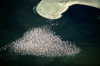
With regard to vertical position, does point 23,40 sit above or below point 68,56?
above

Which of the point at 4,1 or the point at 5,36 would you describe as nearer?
the point at 5,36

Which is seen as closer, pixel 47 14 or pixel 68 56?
pixel 68 56

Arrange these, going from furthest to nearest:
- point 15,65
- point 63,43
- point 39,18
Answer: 1. point 39,18
2. point 63,43
3. point 15,65

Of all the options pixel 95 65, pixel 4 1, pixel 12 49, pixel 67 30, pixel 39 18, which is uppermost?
pixel 4 1

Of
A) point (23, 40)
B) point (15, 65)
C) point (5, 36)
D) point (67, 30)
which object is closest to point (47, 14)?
point (67, 30)

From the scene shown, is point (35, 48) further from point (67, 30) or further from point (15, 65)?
point (67, 30)

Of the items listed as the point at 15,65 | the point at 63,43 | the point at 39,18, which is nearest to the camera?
the point at 15,65

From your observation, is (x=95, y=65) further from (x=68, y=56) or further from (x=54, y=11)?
(x=54, y=11)

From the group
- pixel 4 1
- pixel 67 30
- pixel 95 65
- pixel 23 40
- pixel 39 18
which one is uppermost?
pixel 4 1

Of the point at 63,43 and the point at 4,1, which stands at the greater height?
the point at 4,1

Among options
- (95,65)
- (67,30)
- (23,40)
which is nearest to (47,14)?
(67,30)
